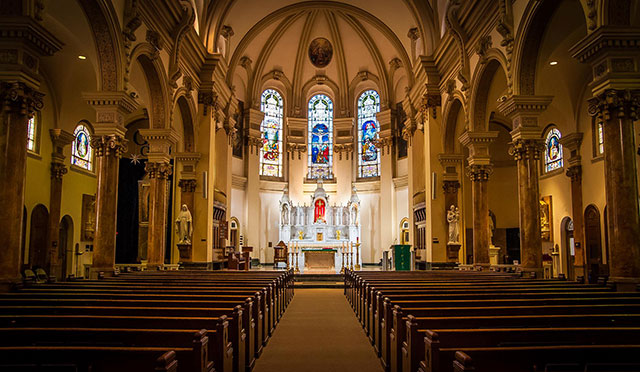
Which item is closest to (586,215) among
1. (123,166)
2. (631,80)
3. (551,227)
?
(551,227)

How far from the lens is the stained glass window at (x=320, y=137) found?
101 ft

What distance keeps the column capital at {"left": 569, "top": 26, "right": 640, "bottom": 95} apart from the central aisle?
20.2 ft

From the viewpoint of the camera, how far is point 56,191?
56.7 feet

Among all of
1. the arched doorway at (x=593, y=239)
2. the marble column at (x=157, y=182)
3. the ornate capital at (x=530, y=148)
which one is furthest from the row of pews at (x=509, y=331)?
the marble column at (x=157, y=182)

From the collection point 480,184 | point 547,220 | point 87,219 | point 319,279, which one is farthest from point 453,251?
point 87,219

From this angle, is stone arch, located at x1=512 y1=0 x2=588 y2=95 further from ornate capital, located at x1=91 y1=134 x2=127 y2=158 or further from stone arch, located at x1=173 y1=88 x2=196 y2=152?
stone arch, located at x1=173 y1=88 x2=196 y2=152

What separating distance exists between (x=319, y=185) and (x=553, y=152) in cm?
1348

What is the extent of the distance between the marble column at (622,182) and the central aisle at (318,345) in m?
4.57

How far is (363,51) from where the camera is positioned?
29.0m

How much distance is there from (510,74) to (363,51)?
17.6 meters

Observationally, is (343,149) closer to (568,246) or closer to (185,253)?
(185,253)

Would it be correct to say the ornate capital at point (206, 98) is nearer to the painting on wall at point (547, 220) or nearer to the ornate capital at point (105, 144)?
the ornate capital at point (105, 144)

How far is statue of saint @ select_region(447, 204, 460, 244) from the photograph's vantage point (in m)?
17.8

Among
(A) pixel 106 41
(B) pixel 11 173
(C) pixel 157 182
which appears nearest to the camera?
(B) pixel 11 173
